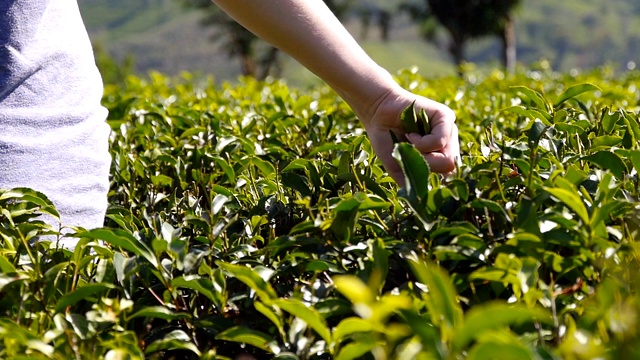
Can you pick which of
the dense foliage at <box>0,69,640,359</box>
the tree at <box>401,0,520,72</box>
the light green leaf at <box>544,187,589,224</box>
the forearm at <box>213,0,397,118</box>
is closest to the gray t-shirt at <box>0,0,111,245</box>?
the dense foliage at <box>0,69,640,359</box>

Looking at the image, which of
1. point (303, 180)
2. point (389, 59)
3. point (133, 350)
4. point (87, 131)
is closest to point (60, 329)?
point (133, 350)

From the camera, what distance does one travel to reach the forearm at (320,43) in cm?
150

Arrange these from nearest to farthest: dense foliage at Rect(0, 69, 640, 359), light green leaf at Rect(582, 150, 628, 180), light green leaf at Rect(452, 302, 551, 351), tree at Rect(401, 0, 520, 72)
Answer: light green leaf at Rect(452, 302, 551, 351) < dense foliage at Rect(0, 69, 640, 359) < light green leaf at Rect(582, 150, 628, 180) < tree at Rect(401, 0, 520, 72)

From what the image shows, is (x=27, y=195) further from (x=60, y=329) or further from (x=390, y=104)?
(x=390, y=104)

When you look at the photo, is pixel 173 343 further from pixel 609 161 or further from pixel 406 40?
pixel 406 40

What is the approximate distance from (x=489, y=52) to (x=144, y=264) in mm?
148772

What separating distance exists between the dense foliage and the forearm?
0.16m

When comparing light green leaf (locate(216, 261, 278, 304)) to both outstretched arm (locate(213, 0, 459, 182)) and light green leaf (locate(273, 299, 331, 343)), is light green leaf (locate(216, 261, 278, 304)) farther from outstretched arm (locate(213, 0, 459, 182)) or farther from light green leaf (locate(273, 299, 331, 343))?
outstretched arm (locate(213, 0, 459, 182))

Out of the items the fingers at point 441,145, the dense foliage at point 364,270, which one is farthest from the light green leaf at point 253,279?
the fingers at point 441,145

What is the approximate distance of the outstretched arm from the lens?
1.50m

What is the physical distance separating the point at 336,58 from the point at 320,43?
0.14 ft

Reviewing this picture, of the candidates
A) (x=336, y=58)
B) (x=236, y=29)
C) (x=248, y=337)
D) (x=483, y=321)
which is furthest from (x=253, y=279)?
(x=236, y=29)

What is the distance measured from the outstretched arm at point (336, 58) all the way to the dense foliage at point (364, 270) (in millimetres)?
105

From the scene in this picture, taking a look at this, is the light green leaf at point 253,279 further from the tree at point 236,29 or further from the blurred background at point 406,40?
the blurred background at point 406,40
